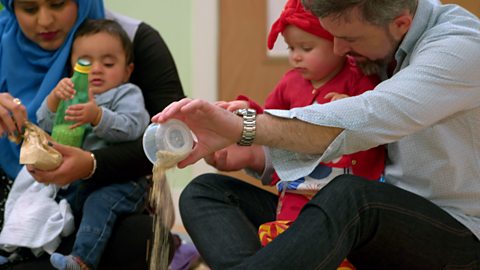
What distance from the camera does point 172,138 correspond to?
3.89 feet

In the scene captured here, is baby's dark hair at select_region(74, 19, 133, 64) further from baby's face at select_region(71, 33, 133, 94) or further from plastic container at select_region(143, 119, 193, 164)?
plastic container at select_region(143, 119, 193, 164)

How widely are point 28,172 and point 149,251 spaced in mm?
355

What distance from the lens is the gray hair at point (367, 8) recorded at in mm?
1196

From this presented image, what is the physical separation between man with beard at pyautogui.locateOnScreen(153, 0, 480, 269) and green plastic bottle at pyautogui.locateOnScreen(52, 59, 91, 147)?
1.57 feet

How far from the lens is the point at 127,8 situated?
9.86ft

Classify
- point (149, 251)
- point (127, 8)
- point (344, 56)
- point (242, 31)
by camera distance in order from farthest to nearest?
point (127, 8) < point (242, 31) < point (149, 251) < point (344, 56)

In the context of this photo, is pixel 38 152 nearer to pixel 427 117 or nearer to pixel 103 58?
pixel 103 58

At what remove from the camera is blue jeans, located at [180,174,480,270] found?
1.12m

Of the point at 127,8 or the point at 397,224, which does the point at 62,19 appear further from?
A: the point at 127,8

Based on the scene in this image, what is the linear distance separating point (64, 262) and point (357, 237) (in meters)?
0.67

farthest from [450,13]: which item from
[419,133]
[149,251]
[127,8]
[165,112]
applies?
[127,8]

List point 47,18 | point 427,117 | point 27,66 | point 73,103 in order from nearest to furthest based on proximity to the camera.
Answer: point 427,117 < point 73,103 < point 47,18 < point 27,66

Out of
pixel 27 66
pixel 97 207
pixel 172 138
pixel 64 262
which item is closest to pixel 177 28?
pixel 27 66

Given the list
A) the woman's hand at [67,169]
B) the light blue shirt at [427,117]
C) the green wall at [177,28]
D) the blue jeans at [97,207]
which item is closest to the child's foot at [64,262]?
the blue jeans at [97,207]
